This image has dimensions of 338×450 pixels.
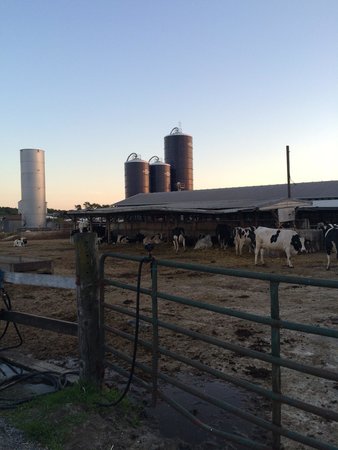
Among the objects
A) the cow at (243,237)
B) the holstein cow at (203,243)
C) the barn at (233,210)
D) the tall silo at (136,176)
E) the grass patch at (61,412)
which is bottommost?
the grass patch at (61,412)

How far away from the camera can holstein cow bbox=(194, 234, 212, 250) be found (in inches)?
975

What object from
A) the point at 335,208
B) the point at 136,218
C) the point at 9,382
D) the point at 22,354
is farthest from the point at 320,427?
the point at 136,218

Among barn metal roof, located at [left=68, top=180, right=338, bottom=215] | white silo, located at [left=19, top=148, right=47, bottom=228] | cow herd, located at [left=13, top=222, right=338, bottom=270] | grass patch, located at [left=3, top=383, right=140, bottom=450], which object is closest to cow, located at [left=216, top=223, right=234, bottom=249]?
cow herd, located at [left=13, top=222, right=338, bottom=270]

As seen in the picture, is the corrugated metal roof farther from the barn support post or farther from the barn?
the barn support post

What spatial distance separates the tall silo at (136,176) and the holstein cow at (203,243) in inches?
1210

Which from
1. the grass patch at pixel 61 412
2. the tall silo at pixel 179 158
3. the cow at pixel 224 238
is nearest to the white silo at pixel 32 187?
the tall silo at pixel 179 158

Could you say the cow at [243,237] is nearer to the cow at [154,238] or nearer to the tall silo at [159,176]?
the cow at [154,238]

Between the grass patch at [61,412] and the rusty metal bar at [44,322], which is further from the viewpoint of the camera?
the rusty metal bar at [44,322]

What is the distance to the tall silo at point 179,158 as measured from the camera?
183 feet

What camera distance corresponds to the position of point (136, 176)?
181 ft

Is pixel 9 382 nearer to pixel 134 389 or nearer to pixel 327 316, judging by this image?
pixel 134 389

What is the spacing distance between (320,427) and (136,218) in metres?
32.5

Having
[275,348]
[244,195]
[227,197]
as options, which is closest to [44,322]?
[275,348]

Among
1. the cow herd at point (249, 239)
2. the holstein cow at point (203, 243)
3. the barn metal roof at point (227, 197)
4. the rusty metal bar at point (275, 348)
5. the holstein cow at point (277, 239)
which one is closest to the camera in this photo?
the rusty metal bar at point (275, 348)
